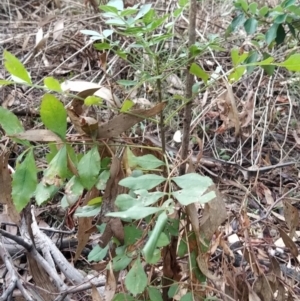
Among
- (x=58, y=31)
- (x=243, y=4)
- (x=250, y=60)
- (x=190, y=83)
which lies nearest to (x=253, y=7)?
(x=243, y=4)

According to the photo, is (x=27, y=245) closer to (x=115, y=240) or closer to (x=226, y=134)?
(x=115, y=240)

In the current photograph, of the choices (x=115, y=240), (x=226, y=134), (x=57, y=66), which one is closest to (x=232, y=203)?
(x=226, y=134)

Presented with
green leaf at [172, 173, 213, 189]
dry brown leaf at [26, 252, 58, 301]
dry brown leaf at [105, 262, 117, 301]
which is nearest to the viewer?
green leaf at [172, 173, 213, 189]

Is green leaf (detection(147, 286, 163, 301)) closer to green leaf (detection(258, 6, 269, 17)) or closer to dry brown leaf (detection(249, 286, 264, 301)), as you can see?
dry brown leaf (detection(249, 286, 264, 301))

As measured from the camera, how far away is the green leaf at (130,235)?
25.9 inches

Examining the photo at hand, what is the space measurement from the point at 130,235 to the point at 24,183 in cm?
16

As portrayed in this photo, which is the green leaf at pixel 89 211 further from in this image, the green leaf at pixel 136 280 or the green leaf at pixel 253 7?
the green leaf at pixel 253 7

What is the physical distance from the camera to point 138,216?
48 cm

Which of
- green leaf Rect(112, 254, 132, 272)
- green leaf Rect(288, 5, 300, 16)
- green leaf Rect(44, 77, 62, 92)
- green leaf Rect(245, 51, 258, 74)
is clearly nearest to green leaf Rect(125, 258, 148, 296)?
green leaf Rect(112, 254, 132, 272)

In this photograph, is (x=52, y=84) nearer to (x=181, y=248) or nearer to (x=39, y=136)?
(x=39, y=136)

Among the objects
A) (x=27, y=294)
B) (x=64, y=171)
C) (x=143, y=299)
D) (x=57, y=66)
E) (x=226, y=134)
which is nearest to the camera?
(x=64, y=171)

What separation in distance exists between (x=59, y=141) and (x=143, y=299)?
272mm

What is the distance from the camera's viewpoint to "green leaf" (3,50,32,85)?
577mm

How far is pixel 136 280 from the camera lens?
23.9 inches
